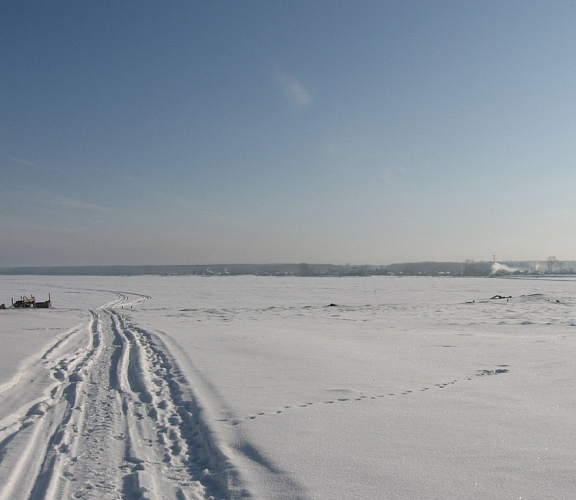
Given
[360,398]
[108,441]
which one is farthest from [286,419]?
[108,441]

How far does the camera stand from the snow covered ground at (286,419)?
3916 millimetres

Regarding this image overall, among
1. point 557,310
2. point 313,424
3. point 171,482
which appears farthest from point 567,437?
point 557,310

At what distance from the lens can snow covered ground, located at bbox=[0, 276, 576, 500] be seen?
3.92m

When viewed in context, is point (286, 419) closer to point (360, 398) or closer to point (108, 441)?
point (360, 398)

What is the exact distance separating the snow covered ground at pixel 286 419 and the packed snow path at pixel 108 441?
0.02 metres

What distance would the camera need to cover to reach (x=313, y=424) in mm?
5523

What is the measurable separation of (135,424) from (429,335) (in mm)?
11405

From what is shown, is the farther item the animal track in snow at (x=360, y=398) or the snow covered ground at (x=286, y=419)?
the animal track in snow at (x=360, y=398)

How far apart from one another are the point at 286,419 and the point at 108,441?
2.06 meters

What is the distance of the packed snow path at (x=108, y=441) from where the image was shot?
3.86 meters

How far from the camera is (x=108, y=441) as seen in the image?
16.1ft

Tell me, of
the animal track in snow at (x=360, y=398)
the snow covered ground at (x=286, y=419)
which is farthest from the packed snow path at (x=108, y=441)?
the animal track in snow at (x=360, y=398)

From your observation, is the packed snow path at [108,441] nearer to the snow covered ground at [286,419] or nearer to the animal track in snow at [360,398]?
the snow covered ground at [286,419]

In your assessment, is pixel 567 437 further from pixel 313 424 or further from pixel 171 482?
pixel 171 482
